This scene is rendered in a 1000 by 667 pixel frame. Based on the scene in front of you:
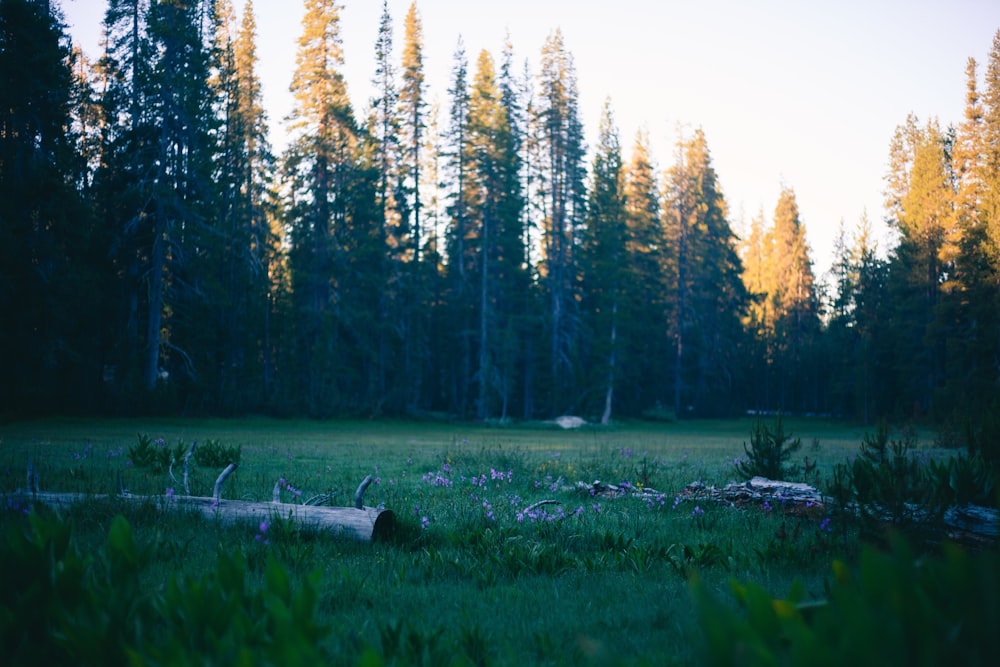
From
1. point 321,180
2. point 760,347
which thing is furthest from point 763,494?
point 760,347

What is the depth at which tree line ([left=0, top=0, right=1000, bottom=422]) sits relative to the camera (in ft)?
94.8

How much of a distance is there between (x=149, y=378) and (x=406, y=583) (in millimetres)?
29935

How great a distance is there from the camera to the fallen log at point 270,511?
6.66m

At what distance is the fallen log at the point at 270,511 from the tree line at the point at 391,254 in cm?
2234

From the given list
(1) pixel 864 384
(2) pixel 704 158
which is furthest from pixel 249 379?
(2) pixel 704 158

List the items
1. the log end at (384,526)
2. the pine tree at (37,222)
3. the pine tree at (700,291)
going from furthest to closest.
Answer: the pine tree at (700,291)
the pine tree at (37,222)
the log end at (384,526)

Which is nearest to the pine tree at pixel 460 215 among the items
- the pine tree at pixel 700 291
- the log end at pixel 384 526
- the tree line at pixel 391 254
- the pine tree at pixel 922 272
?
the tree line at pixel 391 254

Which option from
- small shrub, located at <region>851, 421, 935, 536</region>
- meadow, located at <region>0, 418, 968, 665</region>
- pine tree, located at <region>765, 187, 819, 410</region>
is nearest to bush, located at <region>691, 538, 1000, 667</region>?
meadow, located at <region>0, 418, 968, 665</region>

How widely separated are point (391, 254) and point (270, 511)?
4029 centimetres

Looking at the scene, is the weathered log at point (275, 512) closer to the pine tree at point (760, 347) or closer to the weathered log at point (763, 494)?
the weathered log at point (763, 494)

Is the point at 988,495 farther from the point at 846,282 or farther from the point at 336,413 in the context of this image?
the point at 846,282

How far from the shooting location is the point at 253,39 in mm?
45406

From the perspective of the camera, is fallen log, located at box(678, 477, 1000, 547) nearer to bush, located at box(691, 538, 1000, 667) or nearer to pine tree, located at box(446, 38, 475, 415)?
bush, located at box(691, 538, 1000, 667)

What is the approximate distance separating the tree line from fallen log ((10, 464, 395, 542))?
880 inches
